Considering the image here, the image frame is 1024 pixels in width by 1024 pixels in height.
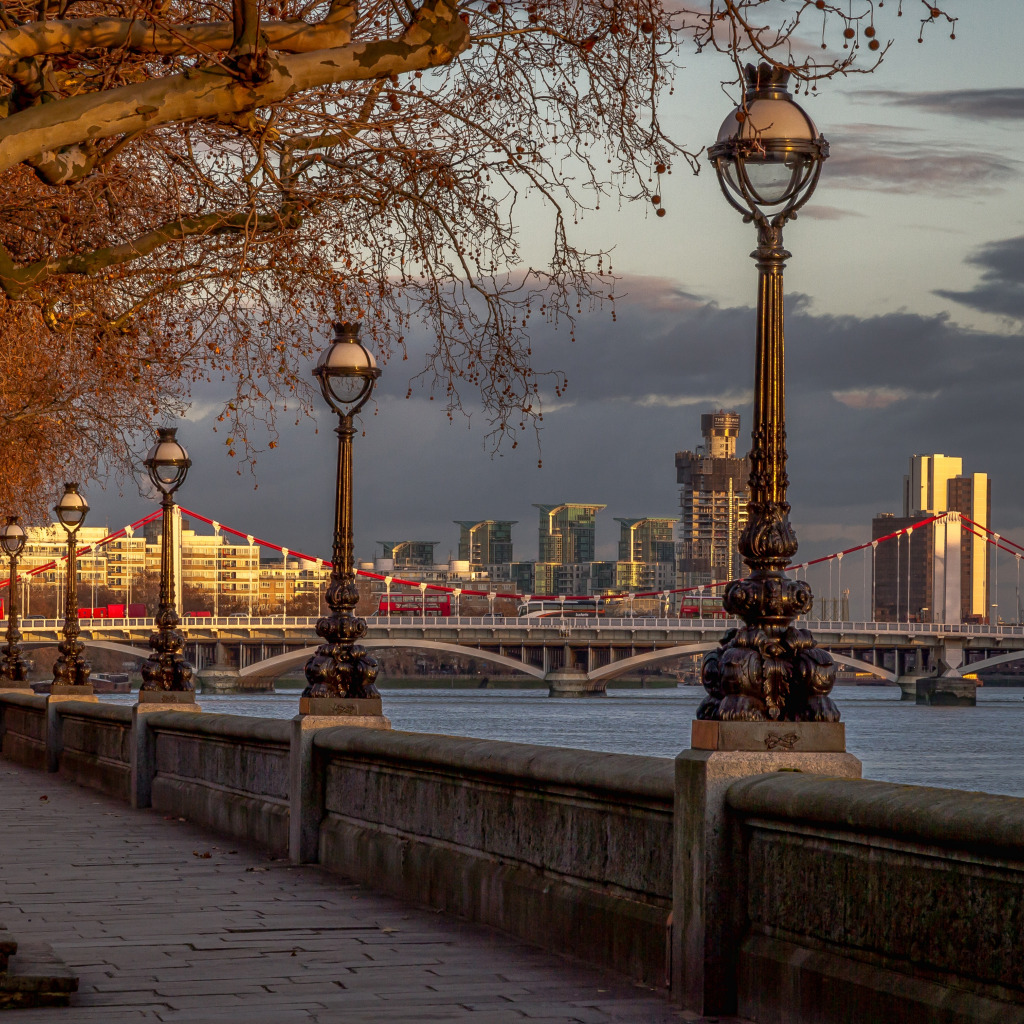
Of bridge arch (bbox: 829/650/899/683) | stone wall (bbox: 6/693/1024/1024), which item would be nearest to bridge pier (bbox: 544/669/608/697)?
bridge arch (bbox: 829/650/899/683)

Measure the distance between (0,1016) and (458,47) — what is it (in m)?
4.44

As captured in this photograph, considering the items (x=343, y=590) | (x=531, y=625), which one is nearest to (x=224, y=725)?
(x=343, y=590)

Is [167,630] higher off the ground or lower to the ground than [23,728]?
higher

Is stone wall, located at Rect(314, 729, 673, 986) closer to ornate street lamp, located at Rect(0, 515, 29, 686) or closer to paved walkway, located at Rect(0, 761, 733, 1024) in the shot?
paved walkway, located at Rect(0, 761, 733, 1024)

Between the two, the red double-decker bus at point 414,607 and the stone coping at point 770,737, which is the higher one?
the stone coping at point 770,737

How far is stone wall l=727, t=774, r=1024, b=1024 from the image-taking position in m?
4.79

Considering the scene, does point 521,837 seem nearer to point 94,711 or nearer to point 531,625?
point 94,711

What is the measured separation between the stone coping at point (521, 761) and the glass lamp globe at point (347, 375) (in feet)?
8.04

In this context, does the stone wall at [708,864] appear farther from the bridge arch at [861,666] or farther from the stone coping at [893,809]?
the bridge arch at [861,666]

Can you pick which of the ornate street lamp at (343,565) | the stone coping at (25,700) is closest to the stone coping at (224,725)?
the ornate street lamp at (343,565)

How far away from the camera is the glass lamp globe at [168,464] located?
17.3 metres

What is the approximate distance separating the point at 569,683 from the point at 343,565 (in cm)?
8495

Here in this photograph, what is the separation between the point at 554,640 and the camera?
92750 mm

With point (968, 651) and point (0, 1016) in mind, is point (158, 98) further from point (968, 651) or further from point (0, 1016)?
point (968, 651)
